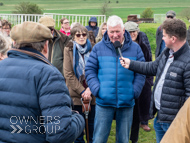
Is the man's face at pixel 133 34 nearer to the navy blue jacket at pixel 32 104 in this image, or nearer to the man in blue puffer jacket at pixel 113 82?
the man in blue puffer jacket at pixel 113 82

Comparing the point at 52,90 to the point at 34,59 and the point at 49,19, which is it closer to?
the point at 34,59

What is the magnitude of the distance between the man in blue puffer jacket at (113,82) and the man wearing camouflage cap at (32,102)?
1.40 metres

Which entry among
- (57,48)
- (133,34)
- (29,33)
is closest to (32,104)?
(29,33)

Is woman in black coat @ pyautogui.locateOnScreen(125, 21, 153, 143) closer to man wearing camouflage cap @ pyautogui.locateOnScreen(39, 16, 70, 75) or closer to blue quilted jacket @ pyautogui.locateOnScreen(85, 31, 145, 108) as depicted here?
blue quilted jacket @ pyautogui.locateOnScreen(85, 31, 145, 108)

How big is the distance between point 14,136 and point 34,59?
0.65m

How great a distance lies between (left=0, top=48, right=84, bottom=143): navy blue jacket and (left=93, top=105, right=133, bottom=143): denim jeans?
150 centimetres

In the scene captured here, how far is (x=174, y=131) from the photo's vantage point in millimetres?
1812

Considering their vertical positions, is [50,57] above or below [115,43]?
below

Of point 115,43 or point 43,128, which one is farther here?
point 115,43

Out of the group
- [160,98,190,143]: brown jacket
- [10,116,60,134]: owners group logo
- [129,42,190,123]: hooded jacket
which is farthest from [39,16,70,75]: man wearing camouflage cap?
[160,98,190,143]: brown jacket

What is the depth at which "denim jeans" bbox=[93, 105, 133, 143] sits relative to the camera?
11.9ft

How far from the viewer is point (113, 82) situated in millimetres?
3520

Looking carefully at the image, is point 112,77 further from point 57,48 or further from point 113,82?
point 57,48

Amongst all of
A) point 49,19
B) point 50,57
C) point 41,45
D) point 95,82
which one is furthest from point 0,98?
point 49,19
